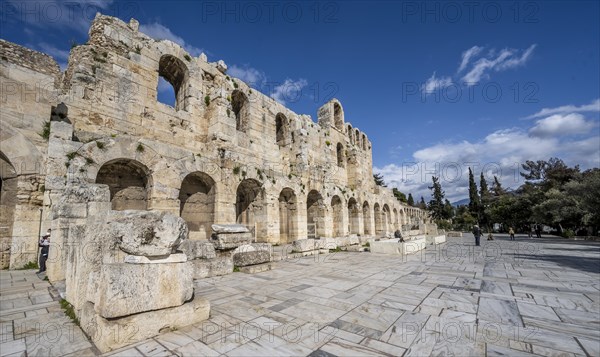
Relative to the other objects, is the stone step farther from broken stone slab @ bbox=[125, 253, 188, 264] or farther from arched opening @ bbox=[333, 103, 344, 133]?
arched opening @ bbox=[333, 103, 344, 133]

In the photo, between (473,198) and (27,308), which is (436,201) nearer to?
(473,198)

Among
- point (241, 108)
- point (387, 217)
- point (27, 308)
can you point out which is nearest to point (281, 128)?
point (241, 108)

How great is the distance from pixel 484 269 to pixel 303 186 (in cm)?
863

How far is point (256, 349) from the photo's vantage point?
2.79m

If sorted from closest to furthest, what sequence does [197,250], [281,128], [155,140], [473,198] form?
1. [197,250]
2. [155,140]
3. [281,128]
4. [473,198]

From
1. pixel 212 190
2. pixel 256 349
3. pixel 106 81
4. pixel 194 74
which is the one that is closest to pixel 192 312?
pixel 256 349

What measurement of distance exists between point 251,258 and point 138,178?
200 inches

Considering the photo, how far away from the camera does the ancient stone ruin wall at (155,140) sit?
729cm

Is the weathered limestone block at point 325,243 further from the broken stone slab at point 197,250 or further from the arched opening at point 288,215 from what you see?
the broken stone slab at point 197,250

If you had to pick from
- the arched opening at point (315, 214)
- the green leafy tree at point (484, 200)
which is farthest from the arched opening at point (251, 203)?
the green leafy tree at point (484, 200)

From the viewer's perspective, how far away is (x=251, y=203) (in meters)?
12.4

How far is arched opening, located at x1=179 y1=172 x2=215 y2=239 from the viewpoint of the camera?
10.3m

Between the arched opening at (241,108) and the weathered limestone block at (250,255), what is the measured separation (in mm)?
8976

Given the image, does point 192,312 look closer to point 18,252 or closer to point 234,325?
point 234,325
